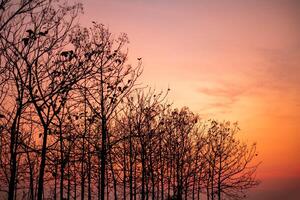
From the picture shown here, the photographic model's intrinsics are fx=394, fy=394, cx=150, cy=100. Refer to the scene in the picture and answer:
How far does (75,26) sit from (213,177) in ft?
72.7

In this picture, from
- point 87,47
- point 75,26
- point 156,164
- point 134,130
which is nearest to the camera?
point 75,26

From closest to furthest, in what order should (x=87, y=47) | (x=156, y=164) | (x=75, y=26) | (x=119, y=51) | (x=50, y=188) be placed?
1. (x=75, y=26)
2. (x=87, y=47)
3. (x=119, y=51)
4. (x=156, y=164)
5. (x=50, y=188)

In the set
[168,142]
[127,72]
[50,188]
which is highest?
[127,72]

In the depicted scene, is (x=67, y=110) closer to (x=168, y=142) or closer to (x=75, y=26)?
(x=75, y=26)

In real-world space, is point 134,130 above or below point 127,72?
below

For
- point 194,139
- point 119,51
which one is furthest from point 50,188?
point 119,51

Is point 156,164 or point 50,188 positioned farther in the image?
point 50,188

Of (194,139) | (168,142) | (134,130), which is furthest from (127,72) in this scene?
(194,139)

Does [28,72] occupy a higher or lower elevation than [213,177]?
higher

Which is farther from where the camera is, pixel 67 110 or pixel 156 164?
pixel 156 164

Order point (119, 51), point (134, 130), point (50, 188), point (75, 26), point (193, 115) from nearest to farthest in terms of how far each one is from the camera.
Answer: point (75, 26) < point (119, 51) < point (134, 130) < point (193, 115) < point (50, 188)

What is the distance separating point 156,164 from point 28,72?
1531 centimetres

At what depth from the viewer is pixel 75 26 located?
14.8m

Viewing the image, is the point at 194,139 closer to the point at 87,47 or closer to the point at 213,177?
the point at 213,177
